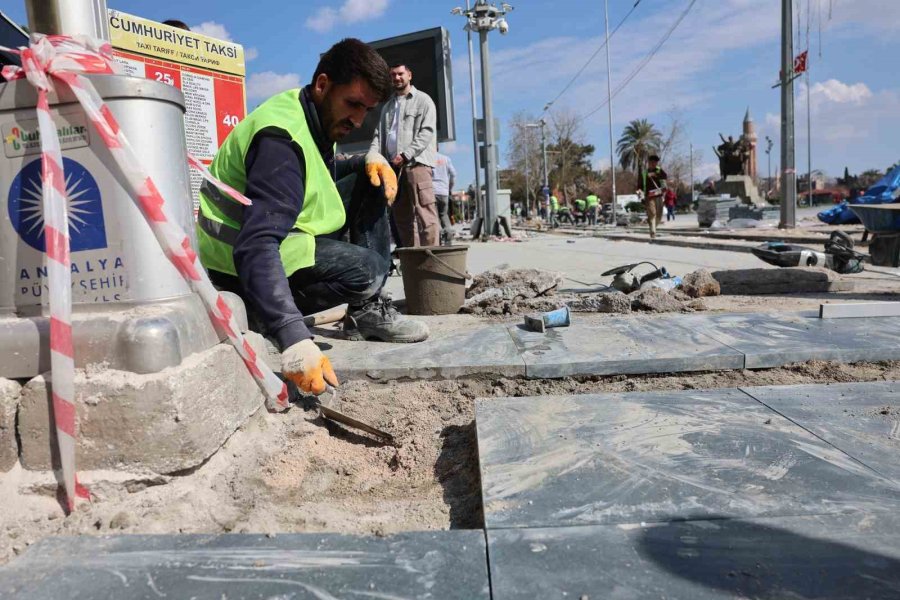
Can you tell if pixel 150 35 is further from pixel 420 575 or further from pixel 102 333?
pixel 420 575

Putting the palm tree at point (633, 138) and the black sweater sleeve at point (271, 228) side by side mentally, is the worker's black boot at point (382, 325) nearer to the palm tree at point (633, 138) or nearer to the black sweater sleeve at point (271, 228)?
the black sweater sleeve at point (271, 228)

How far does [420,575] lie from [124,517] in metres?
0.84

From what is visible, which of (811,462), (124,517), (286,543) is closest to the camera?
(286,543)

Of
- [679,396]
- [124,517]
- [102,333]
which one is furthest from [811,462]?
[102,333]

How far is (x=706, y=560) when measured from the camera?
50.9 inches

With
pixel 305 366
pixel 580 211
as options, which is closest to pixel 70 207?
pixel 305 366

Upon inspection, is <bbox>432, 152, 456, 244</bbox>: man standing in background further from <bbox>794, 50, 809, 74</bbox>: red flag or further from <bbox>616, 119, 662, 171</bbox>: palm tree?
<bbox>616, 119, 662, 171</bbox>: palm tree

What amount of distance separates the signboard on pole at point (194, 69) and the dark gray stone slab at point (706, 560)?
12.2 feet

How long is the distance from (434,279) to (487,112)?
11.5 metres

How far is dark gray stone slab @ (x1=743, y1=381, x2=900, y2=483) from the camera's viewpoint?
182cm

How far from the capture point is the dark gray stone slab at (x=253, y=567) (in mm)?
1263

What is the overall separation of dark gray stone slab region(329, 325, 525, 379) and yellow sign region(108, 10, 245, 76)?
254 centimetres

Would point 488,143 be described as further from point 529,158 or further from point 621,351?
point 529,158

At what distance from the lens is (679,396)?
7.66 feet
